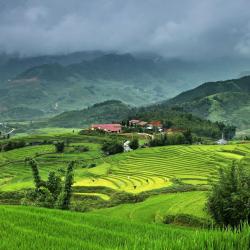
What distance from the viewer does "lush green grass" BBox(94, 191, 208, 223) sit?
163 ft

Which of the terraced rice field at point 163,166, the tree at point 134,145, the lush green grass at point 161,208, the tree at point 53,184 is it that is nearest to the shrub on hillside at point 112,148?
the tree at point 134,145

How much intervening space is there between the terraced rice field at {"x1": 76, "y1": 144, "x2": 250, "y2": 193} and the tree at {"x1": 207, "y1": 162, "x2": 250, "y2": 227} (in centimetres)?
3488

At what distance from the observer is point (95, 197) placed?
75812 millimetres

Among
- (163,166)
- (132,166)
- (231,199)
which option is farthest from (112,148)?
(231,199)

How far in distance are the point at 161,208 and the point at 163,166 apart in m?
Result: 48.2

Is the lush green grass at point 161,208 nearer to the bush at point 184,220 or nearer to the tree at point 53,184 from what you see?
the bush at point 184,220


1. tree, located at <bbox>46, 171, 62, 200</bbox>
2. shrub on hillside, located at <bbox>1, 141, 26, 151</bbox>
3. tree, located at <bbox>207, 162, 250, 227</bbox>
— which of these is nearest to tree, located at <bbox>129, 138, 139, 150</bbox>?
shrub on hillside, located at <bbox>1, 141, 26, 151</bbox>

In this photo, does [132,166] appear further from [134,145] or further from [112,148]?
[134,145]

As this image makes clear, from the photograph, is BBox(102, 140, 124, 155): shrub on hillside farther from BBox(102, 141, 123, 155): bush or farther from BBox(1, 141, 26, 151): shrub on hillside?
BBox(1, 141, 26, 151): shrub on hillside

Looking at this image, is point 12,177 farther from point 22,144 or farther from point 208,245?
point 208,245

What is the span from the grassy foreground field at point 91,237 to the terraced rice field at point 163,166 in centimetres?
5945

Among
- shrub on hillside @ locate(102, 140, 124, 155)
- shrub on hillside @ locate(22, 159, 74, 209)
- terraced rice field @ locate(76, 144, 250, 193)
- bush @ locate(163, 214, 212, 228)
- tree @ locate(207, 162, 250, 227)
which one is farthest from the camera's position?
shrub on hillside @ locate(102, 140, 124, 155)

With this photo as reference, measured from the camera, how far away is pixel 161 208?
5491cm

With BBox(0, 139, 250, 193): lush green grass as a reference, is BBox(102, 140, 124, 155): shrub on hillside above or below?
above
